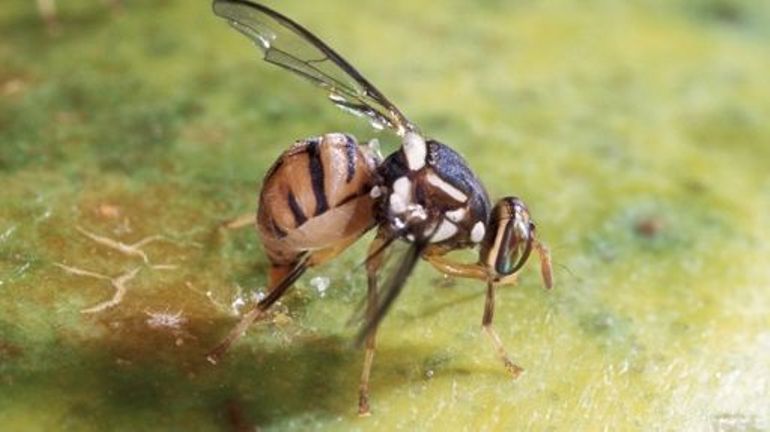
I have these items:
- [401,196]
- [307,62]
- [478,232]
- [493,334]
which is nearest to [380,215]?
[401,196]

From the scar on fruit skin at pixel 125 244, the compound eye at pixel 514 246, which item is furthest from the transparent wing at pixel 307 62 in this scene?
the scar on fruit skin at pixel 125 244

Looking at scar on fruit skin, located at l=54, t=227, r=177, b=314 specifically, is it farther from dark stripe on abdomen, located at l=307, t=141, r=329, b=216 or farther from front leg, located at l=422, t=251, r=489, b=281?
front leg, located at l=422, t=251, r=489, b=281

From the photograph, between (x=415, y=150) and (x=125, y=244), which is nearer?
(x=415, y=150)

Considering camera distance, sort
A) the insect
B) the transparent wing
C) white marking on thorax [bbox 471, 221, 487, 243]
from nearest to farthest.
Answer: the insect < white marking on thorax [bbox 471, 221, 487, 243] < the transparent wing

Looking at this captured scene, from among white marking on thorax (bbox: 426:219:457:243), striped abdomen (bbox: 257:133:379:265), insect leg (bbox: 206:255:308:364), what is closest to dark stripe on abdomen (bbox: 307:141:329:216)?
striped abdomen (bbox: 257:133:379:265)

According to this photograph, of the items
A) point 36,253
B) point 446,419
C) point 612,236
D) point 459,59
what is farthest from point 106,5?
point 446,419

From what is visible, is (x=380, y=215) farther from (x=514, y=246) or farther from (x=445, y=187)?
(x=514, y=246)

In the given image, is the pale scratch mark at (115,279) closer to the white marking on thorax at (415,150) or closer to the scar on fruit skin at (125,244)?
the scar on fruit skin at (125,244)
